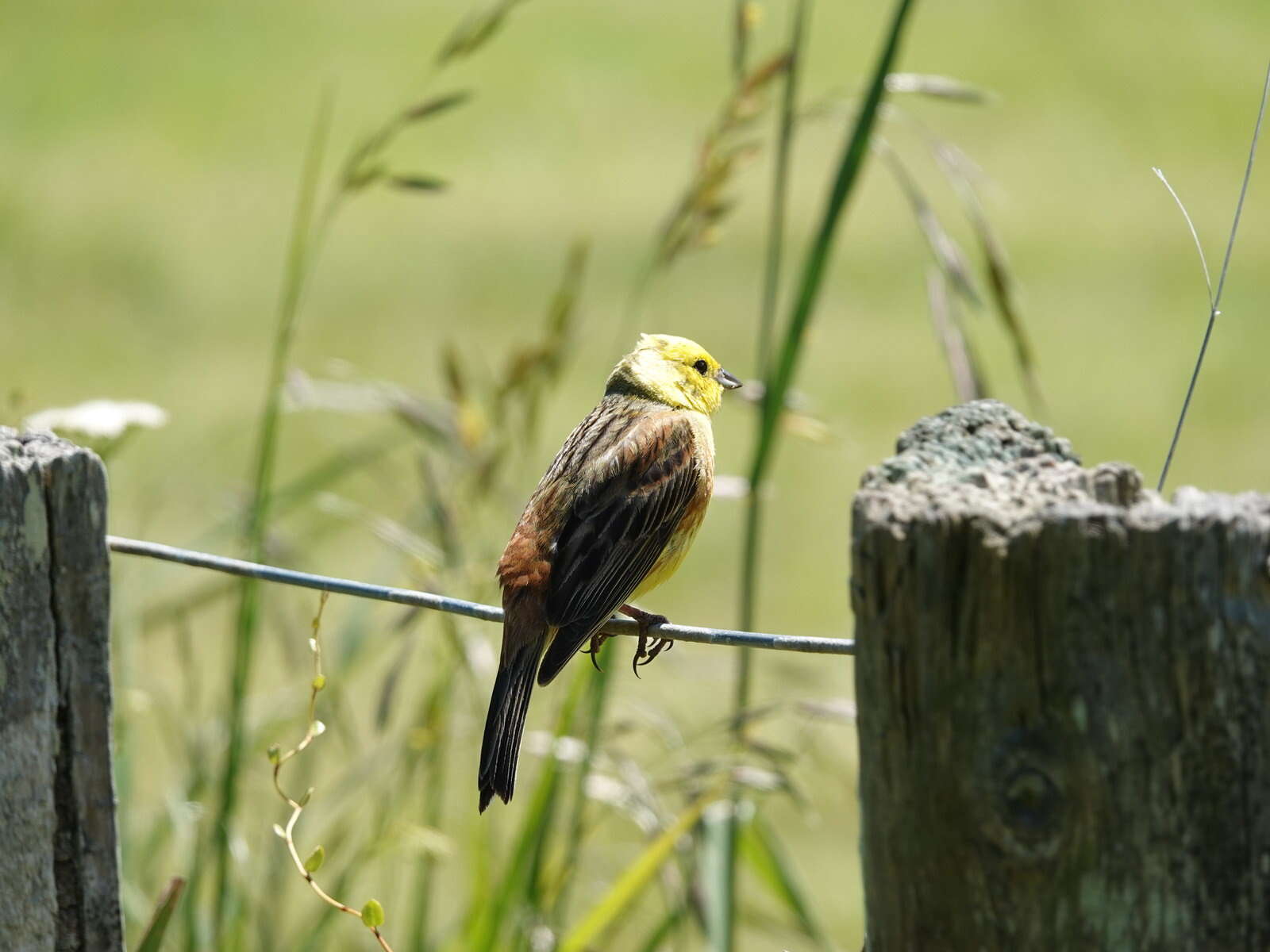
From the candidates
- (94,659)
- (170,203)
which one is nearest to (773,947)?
(94,659)

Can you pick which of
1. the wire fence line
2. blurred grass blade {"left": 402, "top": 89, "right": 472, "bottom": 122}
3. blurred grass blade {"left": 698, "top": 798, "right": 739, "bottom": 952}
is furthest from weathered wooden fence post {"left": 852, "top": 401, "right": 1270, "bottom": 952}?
blurred grass blade {"left": 402, "top": 89, "right": 472, "bottom": 122}

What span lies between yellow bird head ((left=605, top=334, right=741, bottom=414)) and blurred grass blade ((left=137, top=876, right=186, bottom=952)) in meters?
1.50

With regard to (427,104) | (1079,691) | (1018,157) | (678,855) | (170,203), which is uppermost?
(1018,157)

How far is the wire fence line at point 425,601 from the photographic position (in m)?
1.72

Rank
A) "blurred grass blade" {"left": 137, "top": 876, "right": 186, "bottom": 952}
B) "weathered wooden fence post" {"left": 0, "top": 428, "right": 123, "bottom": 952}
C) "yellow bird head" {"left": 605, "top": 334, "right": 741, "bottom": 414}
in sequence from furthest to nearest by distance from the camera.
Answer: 1. "yellow bird head" {"left": 605, "top": 334, "right": 741, "bottom": 414}
2. "blurred grass blade" {"left": 137, "top": 876, "right": 186, "bottom": 952}
3. "weathered wooden fence post" {"left": 0, "top": 428, "right": 123, "bottom": 952}

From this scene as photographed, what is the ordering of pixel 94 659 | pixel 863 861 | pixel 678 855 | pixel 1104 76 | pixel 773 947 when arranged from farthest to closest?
pixel 1104 76 → pixel 773 947 → pixel 678 855 → pixel 94 659 → pixel 863 861

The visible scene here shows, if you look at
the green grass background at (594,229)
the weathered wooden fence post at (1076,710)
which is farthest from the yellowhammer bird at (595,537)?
the green grass background at (594,229)

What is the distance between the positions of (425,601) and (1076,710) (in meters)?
1.12

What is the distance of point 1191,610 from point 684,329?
233 inches

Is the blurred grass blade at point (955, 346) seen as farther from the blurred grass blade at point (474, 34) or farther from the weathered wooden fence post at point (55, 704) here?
the weathered wooden fence post at point (55, 704)

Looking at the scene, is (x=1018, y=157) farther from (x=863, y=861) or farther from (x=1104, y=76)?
(x=863, y=861)

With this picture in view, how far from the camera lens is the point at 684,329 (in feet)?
22.5

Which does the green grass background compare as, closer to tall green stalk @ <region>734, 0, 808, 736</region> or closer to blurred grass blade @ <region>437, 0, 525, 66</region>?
tall green stalk @ <region>734, 0, 808, 736</region>

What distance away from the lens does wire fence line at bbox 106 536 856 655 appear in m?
1.72
